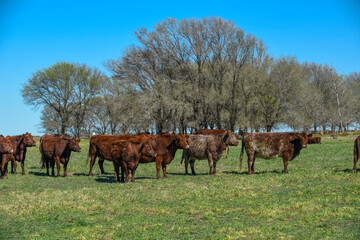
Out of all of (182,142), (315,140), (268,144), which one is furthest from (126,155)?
(315,140)

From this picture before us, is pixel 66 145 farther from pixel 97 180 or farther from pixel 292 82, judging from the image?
pixel 292 82

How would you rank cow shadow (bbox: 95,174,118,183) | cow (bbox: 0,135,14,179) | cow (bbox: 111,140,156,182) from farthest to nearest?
cow (bbox: 0,135,14,179) → cow shadow (bbox: 95,174,118,183) → cow (bbox: 111,140,156,182)

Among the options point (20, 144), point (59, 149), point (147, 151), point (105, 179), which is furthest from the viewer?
point (20, 144)

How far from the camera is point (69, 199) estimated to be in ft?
39.7

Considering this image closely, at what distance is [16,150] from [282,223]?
15192 millimetres

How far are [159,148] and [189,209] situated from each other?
7.16 metres

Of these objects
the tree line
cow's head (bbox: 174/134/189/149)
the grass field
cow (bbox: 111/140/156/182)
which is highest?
the tree line

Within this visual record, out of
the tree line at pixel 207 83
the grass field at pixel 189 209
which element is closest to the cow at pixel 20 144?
the grass field at pixel 189 209

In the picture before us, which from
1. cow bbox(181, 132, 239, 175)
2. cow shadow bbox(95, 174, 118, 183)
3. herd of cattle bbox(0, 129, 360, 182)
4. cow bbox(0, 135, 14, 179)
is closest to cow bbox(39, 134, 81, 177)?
herd of cattle bbox(0, 129, 360, 182)

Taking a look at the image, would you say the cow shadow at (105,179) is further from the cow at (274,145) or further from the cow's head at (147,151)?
the cow at (274,145)

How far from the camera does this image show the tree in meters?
63.9

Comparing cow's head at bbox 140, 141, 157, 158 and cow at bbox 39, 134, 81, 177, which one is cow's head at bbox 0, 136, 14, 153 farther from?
cow's head at bbox 140, 141, 157, 158

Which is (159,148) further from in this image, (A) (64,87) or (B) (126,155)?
(A) (64,87)

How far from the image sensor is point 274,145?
18109mm
